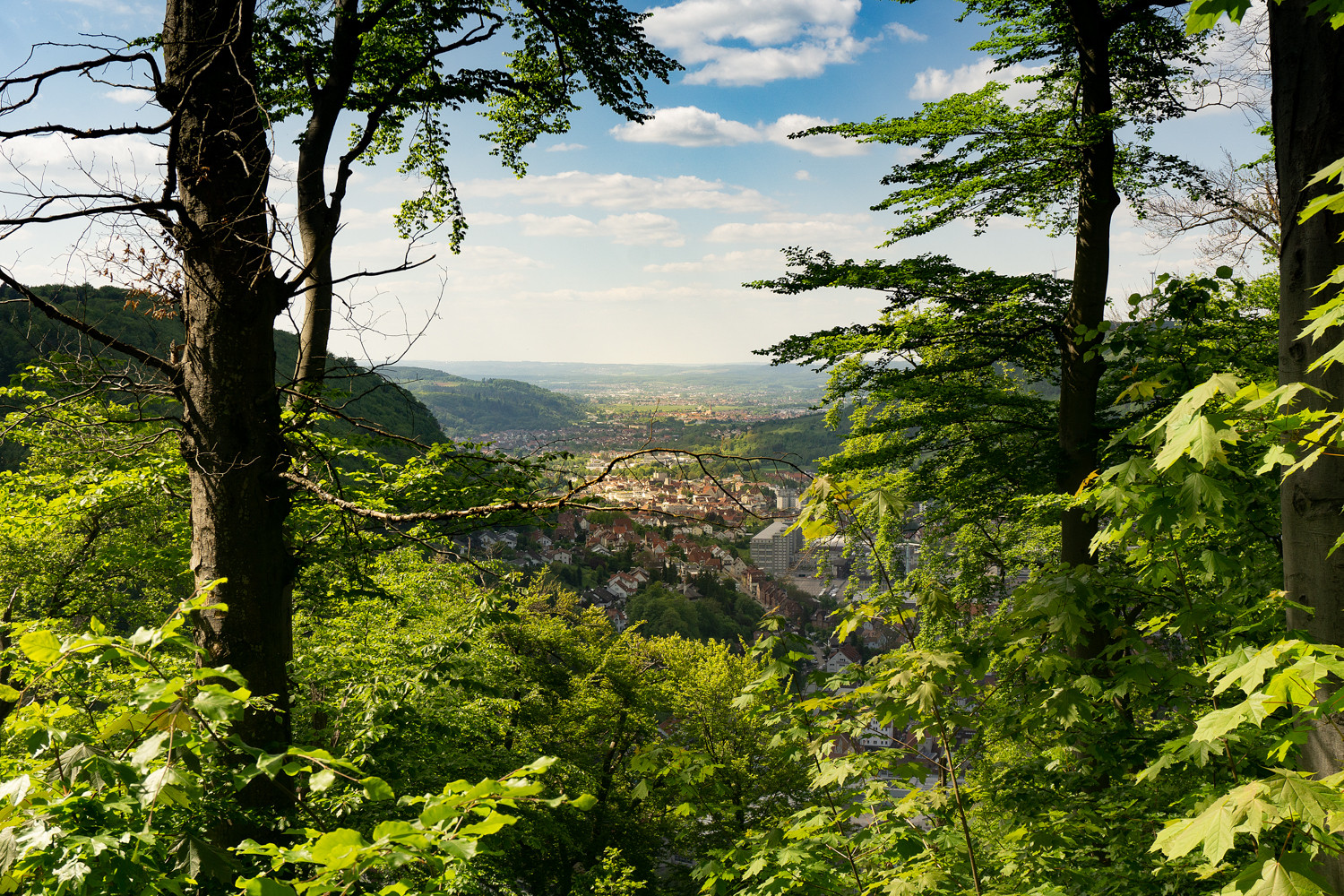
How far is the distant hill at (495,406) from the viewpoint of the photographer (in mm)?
116500

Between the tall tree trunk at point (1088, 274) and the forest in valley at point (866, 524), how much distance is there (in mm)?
34

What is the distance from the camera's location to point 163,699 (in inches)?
63.9

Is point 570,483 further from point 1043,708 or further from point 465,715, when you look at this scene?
point 465,715

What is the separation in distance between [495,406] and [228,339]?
137 m

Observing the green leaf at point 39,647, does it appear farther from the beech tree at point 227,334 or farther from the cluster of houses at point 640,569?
the cluster of houses at point 640,569

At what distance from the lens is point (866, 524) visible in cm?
273

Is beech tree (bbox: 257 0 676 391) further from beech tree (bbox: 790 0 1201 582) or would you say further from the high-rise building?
the high-rise building

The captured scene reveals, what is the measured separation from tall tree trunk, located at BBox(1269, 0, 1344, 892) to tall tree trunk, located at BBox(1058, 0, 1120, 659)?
398 centimetres

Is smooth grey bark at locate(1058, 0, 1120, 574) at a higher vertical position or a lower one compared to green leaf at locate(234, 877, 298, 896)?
higher

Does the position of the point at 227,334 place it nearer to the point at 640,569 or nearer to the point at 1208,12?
the point at 1208,12

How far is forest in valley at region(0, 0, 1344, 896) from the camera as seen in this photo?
1.57 meters

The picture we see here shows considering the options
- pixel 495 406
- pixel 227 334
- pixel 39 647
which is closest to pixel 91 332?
pixel 227 334

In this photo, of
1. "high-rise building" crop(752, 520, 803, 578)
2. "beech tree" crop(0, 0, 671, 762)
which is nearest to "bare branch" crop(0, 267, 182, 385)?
"beech tree" crop(0, 0, 671, 762)

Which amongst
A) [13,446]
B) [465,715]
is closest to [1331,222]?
[465,715]
